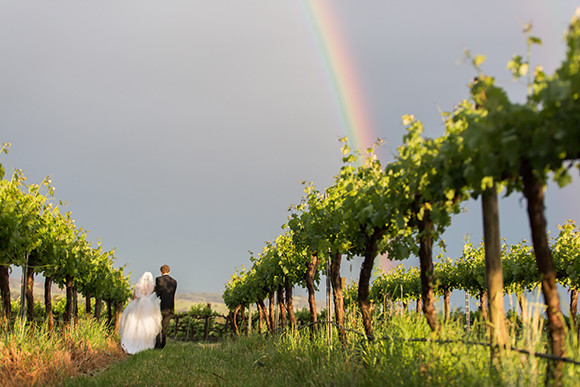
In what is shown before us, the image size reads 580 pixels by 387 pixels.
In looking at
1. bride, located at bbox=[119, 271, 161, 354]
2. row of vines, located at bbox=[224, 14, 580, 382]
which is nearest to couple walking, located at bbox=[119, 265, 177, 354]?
bride, located at bbox=[119, 271, 161, 354]

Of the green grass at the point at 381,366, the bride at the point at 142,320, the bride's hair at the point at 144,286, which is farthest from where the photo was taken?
the bride's hair at the point at 144,286

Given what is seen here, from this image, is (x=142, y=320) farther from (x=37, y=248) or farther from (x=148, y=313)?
(x=37, y=248)

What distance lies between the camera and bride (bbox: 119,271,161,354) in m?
11.6

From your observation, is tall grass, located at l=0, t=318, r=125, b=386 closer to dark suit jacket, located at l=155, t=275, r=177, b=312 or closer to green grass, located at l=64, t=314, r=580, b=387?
green grass, located at l=64, t=314, r=580, b=387

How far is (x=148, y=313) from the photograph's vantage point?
11820mm

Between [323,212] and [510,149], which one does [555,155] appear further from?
[323,212]

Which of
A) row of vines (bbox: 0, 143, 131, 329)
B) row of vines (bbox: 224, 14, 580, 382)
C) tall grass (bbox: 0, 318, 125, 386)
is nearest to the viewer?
row of vines (bbox: 224, 14, 580, 382)

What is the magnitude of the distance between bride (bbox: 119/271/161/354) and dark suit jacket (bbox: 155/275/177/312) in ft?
0.47

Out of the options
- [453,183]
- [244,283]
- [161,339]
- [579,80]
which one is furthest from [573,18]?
[244,283]

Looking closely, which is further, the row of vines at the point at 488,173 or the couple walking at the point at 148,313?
the couple walking at the point at 148,313

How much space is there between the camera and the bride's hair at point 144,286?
39.1ft

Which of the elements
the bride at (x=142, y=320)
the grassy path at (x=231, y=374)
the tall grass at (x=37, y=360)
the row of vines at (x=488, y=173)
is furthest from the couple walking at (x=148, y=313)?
the row of vines at (x=488, y=173)

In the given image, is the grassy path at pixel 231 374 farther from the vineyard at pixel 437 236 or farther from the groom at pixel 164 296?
the groom at pixel 164 296

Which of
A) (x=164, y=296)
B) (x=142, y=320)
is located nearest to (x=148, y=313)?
(x=142, y=320)
